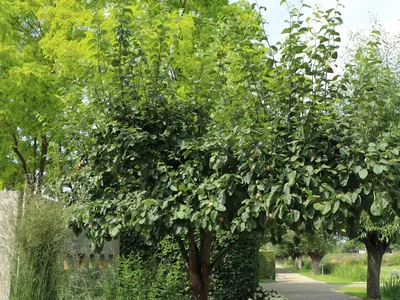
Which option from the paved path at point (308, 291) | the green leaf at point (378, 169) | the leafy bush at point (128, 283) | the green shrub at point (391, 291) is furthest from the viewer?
the paved path at point (308, 291)

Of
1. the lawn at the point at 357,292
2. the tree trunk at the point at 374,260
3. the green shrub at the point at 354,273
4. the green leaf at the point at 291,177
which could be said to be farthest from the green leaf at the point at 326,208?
the green shrub at the point at 354,273

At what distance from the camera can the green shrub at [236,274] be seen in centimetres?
1029

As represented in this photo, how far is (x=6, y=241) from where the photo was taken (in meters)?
5.11

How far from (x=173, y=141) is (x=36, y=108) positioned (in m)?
7.86

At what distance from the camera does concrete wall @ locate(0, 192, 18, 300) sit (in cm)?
503

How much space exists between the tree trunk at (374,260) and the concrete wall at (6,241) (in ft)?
38.3

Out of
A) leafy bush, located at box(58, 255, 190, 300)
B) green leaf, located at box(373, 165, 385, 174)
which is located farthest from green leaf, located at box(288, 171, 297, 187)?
leafy bush, located at box(58, 255, 190, 300)

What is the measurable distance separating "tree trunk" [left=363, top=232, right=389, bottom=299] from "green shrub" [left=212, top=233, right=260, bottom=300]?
5.51m

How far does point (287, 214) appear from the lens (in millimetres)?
4289

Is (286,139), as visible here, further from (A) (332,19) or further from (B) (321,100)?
(A) (332,19)

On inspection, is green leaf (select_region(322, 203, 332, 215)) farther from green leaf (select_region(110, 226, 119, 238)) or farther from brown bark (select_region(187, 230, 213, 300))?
brown bark (select_region(187, 230, 213, 300))

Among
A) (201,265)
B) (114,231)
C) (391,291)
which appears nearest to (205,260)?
(201,265)

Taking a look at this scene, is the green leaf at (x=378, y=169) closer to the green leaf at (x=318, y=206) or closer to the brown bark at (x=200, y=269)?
the green leaf at (x=318, y=206)

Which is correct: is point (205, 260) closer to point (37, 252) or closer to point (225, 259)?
point (37, 252)
